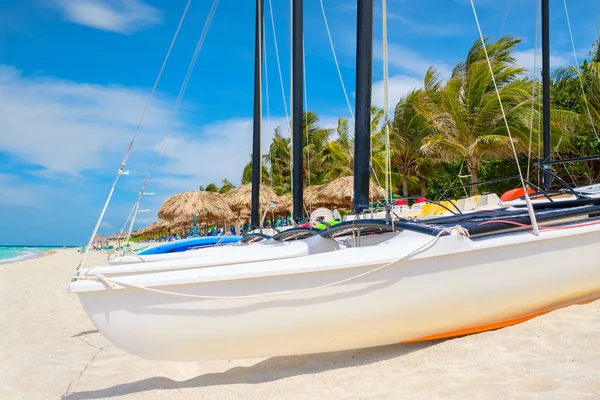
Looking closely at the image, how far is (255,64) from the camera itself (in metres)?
11.0

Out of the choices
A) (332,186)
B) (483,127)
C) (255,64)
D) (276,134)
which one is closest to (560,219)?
(255,64)

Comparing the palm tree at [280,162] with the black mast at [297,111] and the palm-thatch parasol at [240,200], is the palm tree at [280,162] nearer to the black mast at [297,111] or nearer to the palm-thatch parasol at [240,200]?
the palm-thatch parasol at [240,200]

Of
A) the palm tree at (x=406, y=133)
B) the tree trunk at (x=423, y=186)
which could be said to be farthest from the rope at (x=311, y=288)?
the tree trunk at (x=423, y=186)

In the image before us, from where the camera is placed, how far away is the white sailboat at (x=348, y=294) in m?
3.48

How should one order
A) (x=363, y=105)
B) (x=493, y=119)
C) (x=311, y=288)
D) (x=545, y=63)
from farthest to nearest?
(x=493, y=119) < (x=545, y=63) < (x=363, y=105) < (x=311, y=288)

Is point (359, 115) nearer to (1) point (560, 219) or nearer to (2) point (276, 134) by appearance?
(1) point (560, 219)

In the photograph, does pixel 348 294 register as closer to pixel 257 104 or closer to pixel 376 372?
pixel 376 372

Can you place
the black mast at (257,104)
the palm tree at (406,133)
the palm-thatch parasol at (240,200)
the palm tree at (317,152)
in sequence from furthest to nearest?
the palm tree at (317,152) → the palm-thatch parasol at (240,200) → the palm tree at (406,133) → the black mast at (257,104)

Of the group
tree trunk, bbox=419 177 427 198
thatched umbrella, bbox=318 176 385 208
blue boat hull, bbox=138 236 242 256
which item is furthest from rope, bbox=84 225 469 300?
tree trunk, bbox=419 177 427 198

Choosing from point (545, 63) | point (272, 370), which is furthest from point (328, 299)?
point (545, 63)

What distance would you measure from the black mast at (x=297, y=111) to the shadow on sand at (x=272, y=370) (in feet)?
13.8

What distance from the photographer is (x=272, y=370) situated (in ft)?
13.5

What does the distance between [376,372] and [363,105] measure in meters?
2.76

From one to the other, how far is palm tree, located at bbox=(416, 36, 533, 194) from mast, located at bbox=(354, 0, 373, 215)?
12.6m
